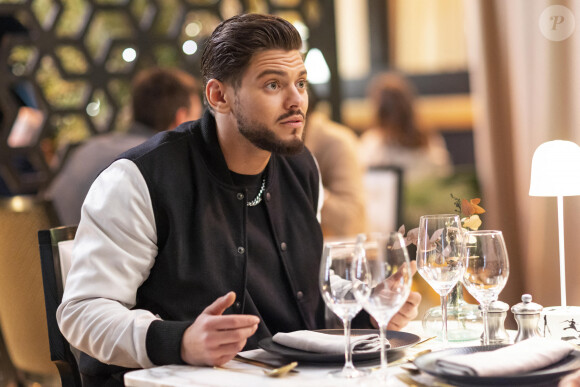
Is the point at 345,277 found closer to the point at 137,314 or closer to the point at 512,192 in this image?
the point at 137,314

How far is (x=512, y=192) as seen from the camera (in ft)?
11.5

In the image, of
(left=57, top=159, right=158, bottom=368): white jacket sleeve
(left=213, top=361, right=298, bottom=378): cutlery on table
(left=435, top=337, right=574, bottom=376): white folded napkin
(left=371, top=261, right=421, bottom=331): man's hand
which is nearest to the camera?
(left=435, top=337, right=574, bottom=376): white folded napkin

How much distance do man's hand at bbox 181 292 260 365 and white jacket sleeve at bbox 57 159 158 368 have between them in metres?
0.15

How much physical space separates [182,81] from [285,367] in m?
2.67

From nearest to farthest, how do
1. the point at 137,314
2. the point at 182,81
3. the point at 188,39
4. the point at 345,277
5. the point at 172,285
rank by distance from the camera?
the point at 345,277, the point at 137,314, the point at 172,285, the point at 182,81, the point at 188,39

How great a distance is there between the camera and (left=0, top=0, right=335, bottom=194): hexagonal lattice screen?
4172 mm

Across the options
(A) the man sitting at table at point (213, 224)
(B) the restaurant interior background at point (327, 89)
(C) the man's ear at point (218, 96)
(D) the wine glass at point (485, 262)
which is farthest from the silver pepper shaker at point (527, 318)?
(B) the restaurant interior background at point (327, 89)

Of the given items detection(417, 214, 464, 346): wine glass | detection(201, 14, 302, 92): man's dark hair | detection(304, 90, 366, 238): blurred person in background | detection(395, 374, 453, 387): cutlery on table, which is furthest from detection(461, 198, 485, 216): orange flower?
detection(304, 90, 366, 238): blurred person in background

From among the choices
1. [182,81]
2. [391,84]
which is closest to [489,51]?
[182,81]

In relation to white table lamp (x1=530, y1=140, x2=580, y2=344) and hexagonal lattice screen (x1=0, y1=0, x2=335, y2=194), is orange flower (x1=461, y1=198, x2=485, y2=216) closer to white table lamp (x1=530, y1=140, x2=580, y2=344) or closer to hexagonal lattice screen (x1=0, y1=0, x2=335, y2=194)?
white table lamp (x1=530, y1=140, x2=580, y2=344)

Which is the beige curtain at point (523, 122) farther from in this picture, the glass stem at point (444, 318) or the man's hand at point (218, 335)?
the man's hand at point (218, 335)

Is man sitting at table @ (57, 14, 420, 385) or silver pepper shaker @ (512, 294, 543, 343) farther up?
man sitting at table @ (57, 14, 420, 385)

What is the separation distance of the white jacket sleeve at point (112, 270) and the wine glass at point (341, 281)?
44 cm

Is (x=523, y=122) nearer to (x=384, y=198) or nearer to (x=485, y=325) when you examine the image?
(x=384, y=198)
